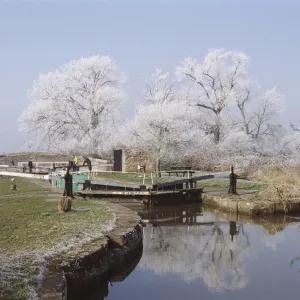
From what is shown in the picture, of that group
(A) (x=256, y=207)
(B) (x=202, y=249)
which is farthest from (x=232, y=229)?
(B) (x=202, y=249)

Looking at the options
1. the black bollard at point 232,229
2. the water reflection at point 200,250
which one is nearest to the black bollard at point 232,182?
the water reflection at point 200,250

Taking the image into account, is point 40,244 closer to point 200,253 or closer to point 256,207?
point 200,253

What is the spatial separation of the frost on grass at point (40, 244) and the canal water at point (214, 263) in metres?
1.33

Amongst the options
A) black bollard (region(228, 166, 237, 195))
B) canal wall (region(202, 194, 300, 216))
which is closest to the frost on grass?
canal wall (region(202, 194, 300, 216))

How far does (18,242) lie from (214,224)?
34.1 feet

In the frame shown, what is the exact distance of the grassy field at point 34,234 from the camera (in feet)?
26.7

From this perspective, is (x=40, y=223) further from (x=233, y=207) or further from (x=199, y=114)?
(x=199, y=114)

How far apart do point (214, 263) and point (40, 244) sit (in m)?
5.20

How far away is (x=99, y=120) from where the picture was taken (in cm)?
4903

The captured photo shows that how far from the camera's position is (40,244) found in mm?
10680

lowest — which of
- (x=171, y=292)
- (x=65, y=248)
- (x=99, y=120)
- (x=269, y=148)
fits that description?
(x=171, y=292)

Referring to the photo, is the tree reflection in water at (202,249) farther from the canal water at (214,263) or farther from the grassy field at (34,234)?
the grassy field at (34,234)

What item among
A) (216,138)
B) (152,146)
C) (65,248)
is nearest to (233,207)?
(65,248)

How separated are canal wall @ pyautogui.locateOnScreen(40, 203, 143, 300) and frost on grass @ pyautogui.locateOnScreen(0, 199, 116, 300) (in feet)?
0.71
